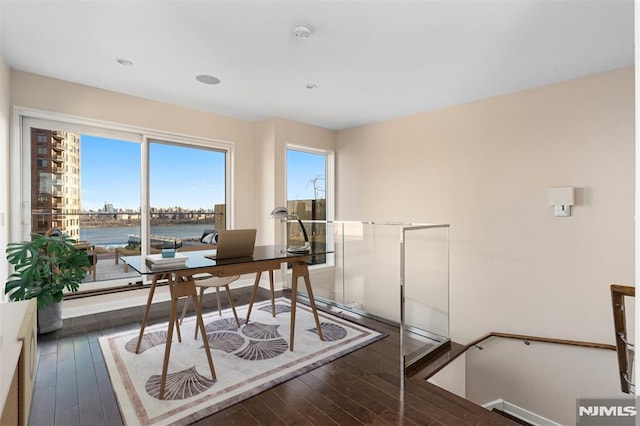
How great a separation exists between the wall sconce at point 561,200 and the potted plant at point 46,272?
471 centimetres

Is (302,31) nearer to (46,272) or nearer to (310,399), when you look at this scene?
(310,399)

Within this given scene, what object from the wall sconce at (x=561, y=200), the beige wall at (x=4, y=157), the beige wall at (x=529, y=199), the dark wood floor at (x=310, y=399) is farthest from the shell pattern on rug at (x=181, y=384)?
the wall sconce at (x=561, y=200)

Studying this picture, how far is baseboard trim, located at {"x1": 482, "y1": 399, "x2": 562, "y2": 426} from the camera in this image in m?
3.39

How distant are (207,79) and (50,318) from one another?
2799mm

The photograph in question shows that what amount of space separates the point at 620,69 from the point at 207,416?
447 centimetres

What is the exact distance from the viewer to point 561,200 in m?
3.26

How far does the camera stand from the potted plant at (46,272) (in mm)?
2777

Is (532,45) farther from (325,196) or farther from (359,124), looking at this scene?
(325,196)

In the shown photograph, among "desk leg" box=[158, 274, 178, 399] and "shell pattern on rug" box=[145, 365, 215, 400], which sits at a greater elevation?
"desk leg" box=[158, 274, 178, 399]

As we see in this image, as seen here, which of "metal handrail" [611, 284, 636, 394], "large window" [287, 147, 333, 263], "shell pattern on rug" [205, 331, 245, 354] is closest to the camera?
"metal handrail" [611, 284, 636, 394]

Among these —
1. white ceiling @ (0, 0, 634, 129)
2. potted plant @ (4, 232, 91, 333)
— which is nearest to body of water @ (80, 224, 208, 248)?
potted plant @ (4, 232, 91, 333)

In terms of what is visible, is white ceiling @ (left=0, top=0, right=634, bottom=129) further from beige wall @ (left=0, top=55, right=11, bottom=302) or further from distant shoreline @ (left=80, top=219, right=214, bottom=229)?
distant shoreline @ (left=80, top=219, right=214, bottom=229)

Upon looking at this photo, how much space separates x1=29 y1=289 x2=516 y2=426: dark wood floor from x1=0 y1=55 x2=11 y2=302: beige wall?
100cm

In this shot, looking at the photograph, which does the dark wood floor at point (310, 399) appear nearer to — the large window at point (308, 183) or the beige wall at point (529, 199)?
the beige wall at point (529, 199)
